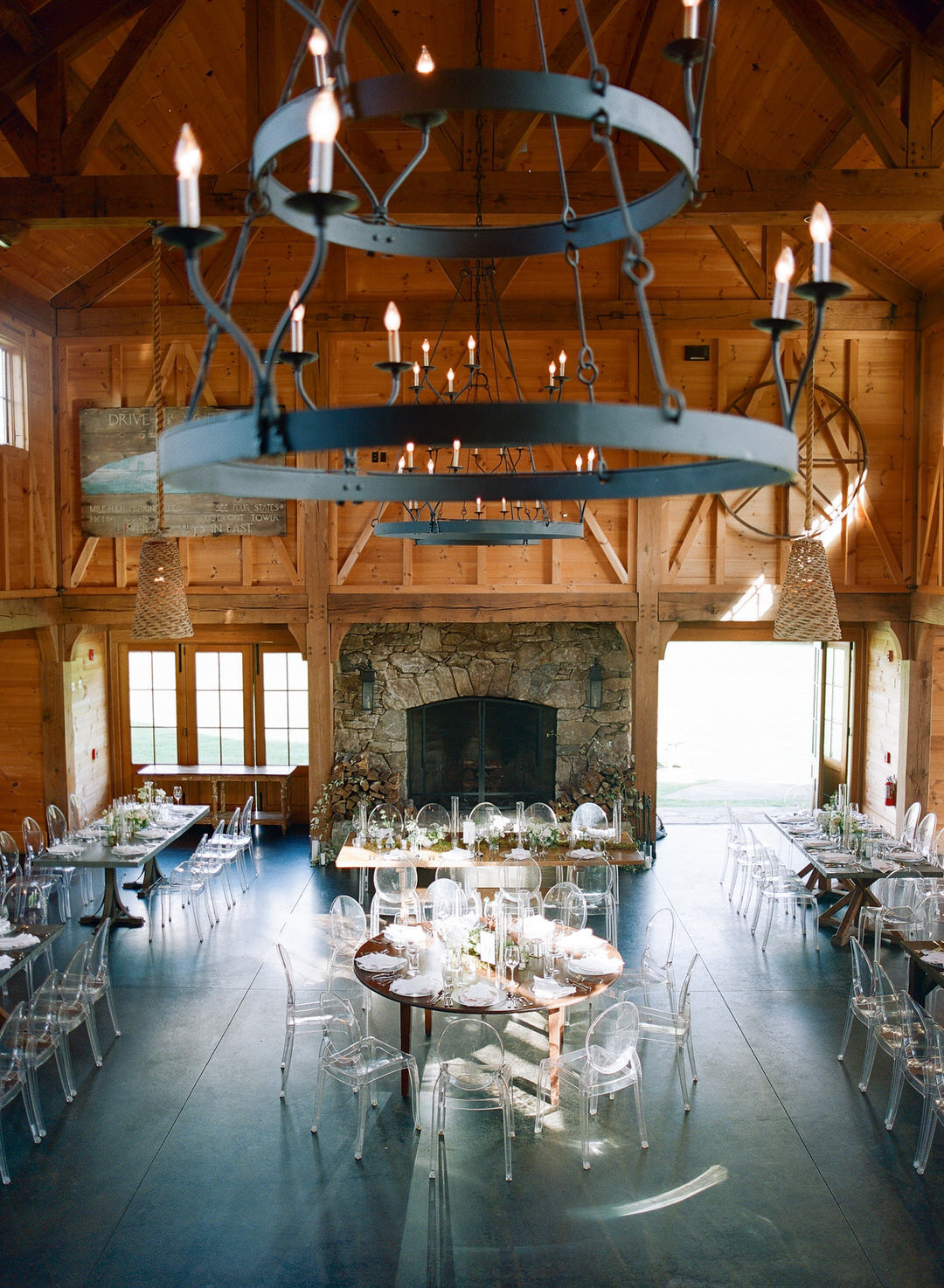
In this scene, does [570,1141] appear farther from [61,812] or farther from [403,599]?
[61,812]

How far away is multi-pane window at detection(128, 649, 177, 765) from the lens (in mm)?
12375

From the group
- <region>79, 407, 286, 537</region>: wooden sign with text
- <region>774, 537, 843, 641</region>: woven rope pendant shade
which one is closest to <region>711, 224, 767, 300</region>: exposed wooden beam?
<region>774, 537, 843, 641</region>: woven rope pendant shade

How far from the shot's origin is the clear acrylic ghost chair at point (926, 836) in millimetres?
9055

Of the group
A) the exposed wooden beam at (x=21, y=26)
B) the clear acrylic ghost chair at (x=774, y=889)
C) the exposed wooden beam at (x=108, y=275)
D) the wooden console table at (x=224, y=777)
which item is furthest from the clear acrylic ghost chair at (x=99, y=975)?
the exposed wooden beam at (x=108, y=275)

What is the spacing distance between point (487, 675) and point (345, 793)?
2140 millimetres

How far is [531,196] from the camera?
6559 mm

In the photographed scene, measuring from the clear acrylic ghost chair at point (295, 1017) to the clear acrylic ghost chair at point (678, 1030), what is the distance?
2.19m

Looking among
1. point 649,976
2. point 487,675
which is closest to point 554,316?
point 487,675

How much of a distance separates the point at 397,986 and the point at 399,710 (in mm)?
5465

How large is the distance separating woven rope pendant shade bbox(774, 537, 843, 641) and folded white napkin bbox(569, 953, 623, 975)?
111 inches

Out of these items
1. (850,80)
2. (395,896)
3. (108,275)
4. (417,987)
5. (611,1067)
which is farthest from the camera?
(108,275)

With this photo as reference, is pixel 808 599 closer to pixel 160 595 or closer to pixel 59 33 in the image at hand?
pixel 160 595

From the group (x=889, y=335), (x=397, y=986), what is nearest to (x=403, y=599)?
(x=397, y=986)

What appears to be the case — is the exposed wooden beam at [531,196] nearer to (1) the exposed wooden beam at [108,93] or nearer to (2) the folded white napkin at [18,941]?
(1) the exposed wooden beam at [108,93]
